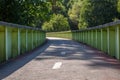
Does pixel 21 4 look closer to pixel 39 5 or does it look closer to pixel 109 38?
pixel 39 5

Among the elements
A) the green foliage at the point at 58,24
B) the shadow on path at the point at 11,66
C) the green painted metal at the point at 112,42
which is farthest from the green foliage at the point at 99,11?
the shadow on path at the point at 11,66

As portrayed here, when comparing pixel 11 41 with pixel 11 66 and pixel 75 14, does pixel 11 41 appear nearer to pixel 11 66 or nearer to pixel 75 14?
pixel 11 66

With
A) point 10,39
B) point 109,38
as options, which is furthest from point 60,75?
point 109,38

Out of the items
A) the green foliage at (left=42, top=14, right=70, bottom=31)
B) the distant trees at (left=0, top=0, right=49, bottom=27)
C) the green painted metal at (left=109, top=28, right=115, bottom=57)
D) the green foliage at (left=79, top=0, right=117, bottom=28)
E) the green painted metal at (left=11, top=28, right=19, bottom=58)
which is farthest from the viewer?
the green foliage at (left=42, top=14, right=70, bottom=31)

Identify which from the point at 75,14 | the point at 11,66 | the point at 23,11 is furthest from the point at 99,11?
the point at 11,66

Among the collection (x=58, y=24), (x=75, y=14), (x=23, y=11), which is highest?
(x=75, y=14)

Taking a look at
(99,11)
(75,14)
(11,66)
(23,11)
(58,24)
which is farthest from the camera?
(58,24)

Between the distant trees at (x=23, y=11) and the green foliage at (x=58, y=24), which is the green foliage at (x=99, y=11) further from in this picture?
the green foliage at (x=58, y=24)

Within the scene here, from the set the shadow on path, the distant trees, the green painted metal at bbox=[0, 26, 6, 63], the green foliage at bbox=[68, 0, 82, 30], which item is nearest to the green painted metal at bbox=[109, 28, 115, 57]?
the shadow on path

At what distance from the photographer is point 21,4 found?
1577 inches

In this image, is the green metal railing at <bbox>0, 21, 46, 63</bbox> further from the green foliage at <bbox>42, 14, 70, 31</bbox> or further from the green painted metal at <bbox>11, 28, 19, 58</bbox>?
the green foliage at <bbox>42, 14, 70, 31</bbox>

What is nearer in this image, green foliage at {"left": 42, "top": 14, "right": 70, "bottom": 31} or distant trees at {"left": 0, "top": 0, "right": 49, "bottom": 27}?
distant trees at {"left": 0, "top": 0, "right": 49, "bottom": 27}

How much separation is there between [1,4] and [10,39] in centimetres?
1769

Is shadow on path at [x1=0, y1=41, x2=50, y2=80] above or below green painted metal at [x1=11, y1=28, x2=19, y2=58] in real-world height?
below
